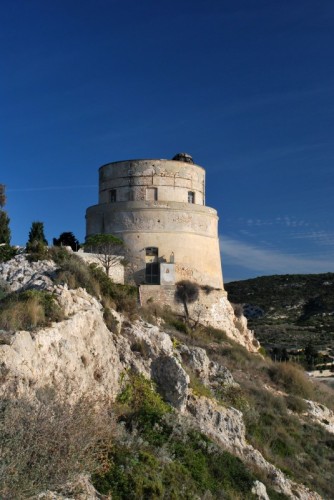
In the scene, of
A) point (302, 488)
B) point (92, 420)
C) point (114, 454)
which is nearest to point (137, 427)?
point (114, 454)

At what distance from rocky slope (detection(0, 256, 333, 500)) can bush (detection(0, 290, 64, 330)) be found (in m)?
0.24

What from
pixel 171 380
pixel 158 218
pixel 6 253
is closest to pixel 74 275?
pixel 6 253

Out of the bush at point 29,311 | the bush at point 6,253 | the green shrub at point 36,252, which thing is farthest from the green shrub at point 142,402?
the bush at point 6,253

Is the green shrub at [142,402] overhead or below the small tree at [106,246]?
below

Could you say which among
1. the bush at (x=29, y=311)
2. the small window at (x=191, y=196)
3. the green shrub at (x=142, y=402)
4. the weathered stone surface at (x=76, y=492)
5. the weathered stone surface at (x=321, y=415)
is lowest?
the weathered stone surface at (x=321, y=415)

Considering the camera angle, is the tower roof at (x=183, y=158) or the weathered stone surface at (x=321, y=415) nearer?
the weathered stone surface at (x=321, y=415)

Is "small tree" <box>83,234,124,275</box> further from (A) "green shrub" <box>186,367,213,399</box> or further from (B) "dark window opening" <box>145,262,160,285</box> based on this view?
(A) "green shrub" <box>186,367,213,399</box>

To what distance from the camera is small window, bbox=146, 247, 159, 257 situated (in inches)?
1008

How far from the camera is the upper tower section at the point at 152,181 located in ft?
84.8

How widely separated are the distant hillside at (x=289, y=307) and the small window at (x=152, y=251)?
20897 mm

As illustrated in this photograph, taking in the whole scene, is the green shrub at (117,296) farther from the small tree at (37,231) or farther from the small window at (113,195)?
the small window at (113,195)

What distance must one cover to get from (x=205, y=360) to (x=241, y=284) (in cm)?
6900

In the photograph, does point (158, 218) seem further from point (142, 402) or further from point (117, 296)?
point (142, 402)

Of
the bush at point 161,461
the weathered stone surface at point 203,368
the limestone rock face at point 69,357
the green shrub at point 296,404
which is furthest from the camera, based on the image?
the green shrub at point 296,404
